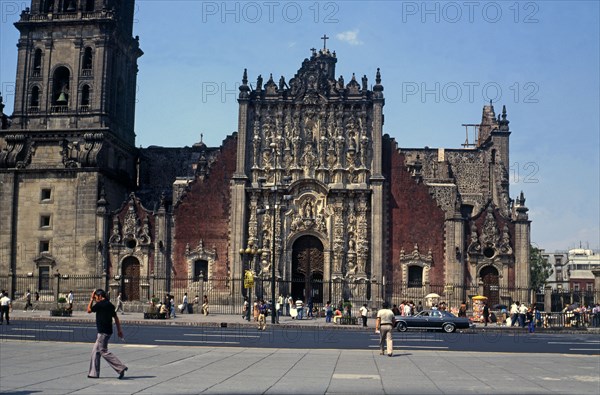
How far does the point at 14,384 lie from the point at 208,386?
350 centimetres

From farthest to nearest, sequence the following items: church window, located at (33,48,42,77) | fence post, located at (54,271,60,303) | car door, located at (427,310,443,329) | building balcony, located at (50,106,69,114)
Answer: church window, located at (33,48,42,77) < building balcony, located at (50,106,69,114) < fence post, located at (54,271,60,303) < car door, located at (427,310,443,329)

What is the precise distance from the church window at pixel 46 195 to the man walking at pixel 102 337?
40.1 m

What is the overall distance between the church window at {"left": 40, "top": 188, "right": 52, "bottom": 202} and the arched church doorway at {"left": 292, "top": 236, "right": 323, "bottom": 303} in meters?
17.5

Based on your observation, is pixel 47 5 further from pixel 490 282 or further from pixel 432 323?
pixel 432 323

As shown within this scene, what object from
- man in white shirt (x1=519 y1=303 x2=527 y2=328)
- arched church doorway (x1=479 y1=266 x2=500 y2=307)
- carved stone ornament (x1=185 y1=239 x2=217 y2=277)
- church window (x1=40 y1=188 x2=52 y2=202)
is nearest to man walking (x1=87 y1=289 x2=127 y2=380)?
man in white shirt (x1=519 y1=303 x2=527 y2=328)

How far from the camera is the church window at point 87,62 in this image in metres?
55.2

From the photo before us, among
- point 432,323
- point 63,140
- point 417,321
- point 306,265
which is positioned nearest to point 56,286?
point 63,140

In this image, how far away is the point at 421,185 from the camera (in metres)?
53.0

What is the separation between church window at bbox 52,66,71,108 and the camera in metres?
55.2

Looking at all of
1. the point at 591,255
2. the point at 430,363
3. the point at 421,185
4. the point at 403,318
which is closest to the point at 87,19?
the point at 421,185

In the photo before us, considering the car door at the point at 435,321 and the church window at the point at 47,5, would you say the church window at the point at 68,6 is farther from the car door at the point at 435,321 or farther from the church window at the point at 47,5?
the car door at the point at 435,321

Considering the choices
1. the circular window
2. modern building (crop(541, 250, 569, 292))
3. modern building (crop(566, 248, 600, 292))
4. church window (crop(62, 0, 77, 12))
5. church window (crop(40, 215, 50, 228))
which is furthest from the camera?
modern building (crop(541, 250, 569, 292))

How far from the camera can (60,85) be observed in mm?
56156

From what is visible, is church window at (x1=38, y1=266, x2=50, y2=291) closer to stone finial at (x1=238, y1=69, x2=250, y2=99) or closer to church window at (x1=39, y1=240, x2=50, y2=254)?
church window at (x1=39, y1=240, x2=50, y2=254)
